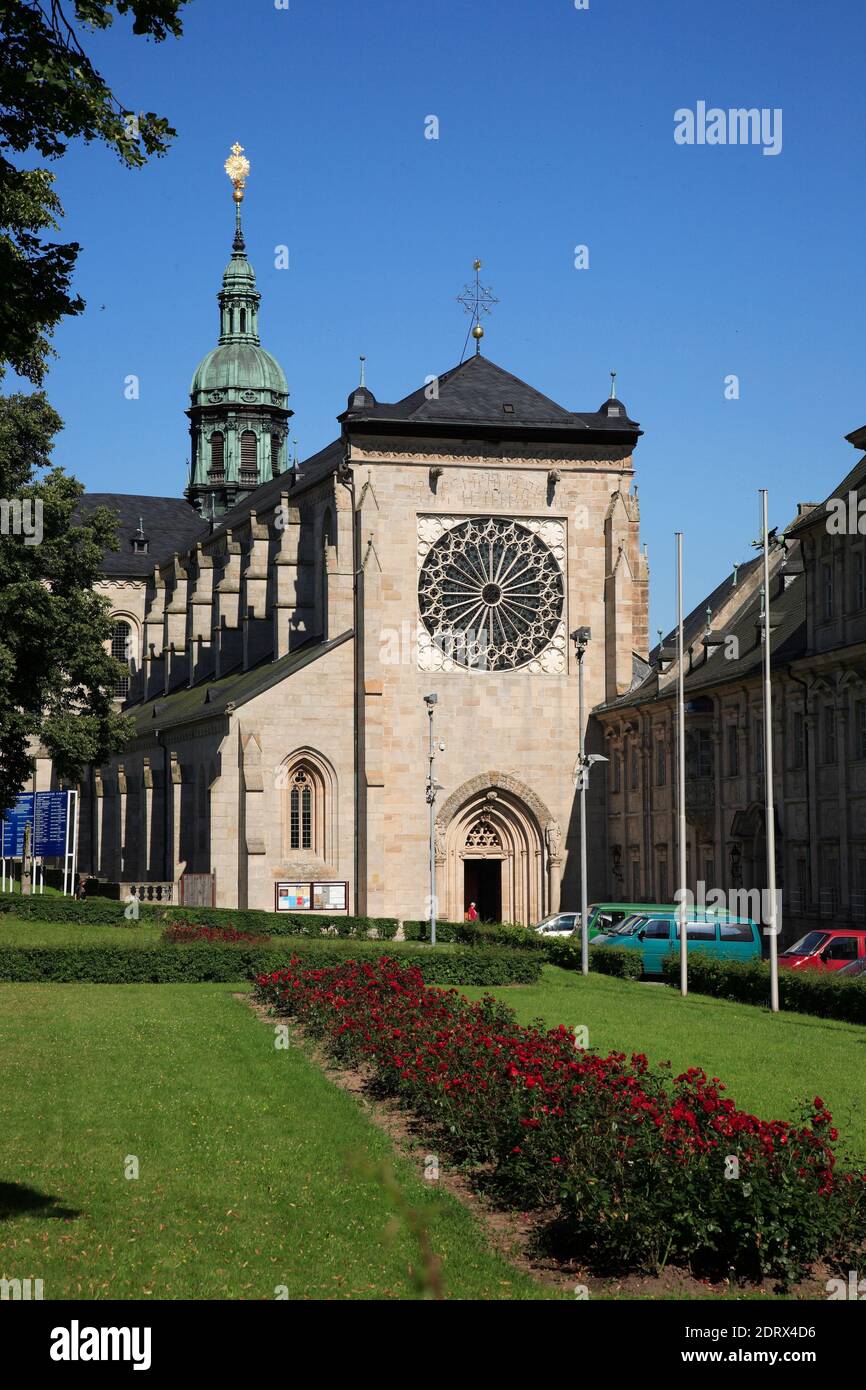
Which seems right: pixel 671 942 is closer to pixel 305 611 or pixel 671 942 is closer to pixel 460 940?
pixel 460 940

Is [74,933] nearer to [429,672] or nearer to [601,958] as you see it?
[601,958]

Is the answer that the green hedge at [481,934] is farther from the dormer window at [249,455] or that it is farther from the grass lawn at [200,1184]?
the dormer window at [249,455]

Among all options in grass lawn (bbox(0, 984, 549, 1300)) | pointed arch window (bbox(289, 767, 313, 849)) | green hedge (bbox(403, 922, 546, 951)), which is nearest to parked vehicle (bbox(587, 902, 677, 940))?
green hedge (bbox(403, 922, 546, 951))

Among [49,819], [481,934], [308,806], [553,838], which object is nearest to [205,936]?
[481,934]

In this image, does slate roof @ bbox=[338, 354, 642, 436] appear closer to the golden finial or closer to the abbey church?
the abbey church

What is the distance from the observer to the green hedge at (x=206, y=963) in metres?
38.7

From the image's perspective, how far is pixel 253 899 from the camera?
6222 cm

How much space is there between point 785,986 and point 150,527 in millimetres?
77941

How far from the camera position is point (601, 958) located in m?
45.6

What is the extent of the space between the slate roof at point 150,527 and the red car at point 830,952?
67907 millimetres

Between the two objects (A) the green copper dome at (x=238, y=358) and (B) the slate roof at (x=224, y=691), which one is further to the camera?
(A) the green copper dome at (x=238, y=358)

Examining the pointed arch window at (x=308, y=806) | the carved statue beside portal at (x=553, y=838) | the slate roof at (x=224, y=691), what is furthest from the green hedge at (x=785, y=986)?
the slate roof at (x=224, y=691)
